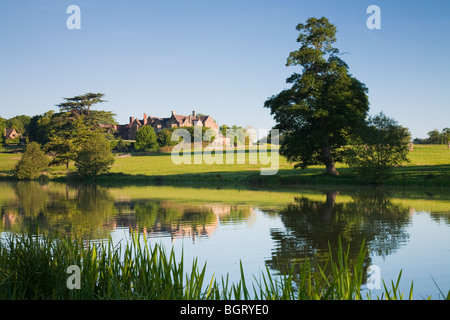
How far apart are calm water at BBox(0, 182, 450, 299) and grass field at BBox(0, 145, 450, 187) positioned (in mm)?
8468

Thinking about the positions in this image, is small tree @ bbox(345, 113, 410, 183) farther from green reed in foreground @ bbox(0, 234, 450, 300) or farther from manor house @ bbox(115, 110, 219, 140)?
manor house @ bbox(115, 110, 219, 140)

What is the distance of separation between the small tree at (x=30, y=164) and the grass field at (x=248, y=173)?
1.91 meters

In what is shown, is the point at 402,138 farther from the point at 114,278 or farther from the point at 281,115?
the point at 114,278

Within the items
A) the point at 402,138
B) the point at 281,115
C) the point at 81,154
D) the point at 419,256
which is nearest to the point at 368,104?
the point at 402,138

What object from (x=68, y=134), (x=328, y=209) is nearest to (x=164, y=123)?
(x=68, y=134)

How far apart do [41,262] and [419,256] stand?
8966 mm

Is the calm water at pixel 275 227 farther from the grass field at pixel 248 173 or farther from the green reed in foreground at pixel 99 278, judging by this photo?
the grass field at pixel 248 173

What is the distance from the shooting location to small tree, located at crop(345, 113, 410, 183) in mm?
34219

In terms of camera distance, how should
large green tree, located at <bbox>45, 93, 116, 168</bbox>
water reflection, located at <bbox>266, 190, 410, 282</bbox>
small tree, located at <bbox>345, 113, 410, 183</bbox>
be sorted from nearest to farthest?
water reflection, located at <bbox>266, 190, 410, 282</bbox> < small tree, located at <bbox>345, 113, 410, 183</bbox> < large green tree, located at <bbox>45, 93, 116, 168</bbox>

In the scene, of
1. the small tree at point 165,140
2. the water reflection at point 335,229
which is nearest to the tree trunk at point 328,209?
the water reflection at point 335,229

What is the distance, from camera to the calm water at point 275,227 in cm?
1031

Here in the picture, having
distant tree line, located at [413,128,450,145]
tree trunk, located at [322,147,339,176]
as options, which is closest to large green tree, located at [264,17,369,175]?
tree trunk, located at [322,147,339,176]

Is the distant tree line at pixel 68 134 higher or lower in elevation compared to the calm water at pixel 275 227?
higher

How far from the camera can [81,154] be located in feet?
178
